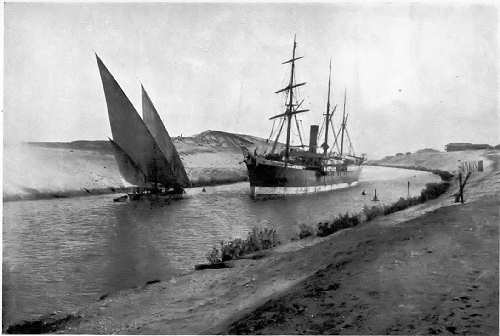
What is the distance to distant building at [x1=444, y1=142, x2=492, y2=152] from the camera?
20.0ft

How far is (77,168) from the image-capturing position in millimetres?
9594

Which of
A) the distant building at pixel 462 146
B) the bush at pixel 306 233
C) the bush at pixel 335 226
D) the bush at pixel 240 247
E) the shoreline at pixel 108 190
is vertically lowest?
the bush at pixel 240 247

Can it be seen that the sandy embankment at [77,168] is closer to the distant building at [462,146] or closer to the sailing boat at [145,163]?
the sailing boat at [145,163]

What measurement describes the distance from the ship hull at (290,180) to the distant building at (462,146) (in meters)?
7.02

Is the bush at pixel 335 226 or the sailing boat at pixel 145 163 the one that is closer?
the bush at pixel 335 226

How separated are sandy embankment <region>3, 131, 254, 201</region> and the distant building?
462 cm

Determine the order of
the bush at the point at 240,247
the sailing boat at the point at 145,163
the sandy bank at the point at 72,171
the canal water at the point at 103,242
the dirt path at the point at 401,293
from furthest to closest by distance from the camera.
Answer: the sailing boat at the point at 145,163, the bush at the point at 240,247, the sandy bank at the point at 72,171, the canal water at the point at 103,242, the dirt path at the point at 401,293

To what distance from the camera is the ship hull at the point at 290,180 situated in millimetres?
16062

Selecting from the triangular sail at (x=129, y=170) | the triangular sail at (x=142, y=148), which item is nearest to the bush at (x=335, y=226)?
the triangular sail at (x=142, y=148)

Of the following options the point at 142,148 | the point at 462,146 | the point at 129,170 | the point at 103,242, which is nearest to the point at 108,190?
the point at 129,170

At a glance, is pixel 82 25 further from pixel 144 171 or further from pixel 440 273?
pixel 144 171

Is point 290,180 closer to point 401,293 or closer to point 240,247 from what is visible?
point 240,247

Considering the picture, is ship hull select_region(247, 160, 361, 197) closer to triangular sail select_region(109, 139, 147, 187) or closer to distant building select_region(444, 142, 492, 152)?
triangular sail select_region(109, 139, 147, 187)

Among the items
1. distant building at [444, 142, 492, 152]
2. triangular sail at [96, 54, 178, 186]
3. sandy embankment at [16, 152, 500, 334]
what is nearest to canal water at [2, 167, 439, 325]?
sandy embankment at [16, 152, 500, 334]
